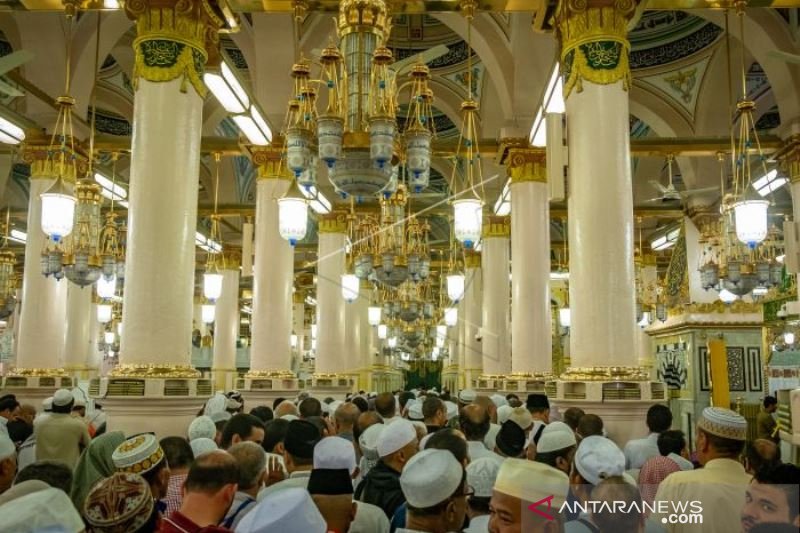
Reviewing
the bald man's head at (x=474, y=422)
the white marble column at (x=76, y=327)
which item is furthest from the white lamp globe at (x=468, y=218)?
the white marble column at (x=76, y=327)

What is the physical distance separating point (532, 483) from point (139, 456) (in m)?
1.79

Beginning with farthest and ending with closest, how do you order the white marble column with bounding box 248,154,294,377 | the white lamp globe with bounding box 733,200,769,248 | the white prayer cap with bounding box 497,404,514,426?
1. the white marble column with bounding box 248,154,294,377
2. the white lamp globe with bounding box 733,200,769,248
3. the white prayer cap with bounding box 497,404,514,426

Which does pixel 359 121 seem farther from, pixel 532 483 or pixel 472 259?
pixel 472 259

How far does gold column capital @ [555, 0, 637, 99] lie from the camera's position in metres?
6.26

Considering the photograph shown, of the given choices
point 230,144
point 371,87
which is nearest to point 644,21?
point 230,144

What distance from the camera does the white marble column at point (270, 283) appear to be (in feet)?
33.3

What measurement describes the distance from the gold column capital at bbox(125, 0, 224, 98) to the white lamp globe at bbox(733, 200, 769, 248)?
5.55 metres

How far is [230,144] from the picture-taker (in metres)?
11.2

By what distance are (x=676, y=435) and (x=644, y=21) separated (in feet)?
39.0

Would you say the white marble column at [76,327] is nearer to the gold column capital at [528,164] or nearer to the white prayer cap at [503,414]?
the gold column capital at [528,164]

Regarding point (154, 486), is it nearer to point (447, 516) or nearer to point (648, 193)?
point (447, 516)

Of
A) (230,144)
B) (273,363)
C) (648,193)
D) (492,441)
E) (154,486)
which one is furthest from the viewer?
(648,193)

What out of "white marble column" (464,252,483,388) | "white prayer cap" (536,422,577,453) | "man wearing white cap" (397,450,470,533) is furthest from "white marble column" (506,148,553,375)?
"man wearing white cap" (397,450,470,533)

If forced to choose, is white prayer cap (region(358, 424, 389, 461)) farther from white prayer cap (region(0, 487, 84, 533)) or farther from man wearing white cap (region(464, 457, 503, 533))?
white prayer cap (region(0, 487, 84, 533))
